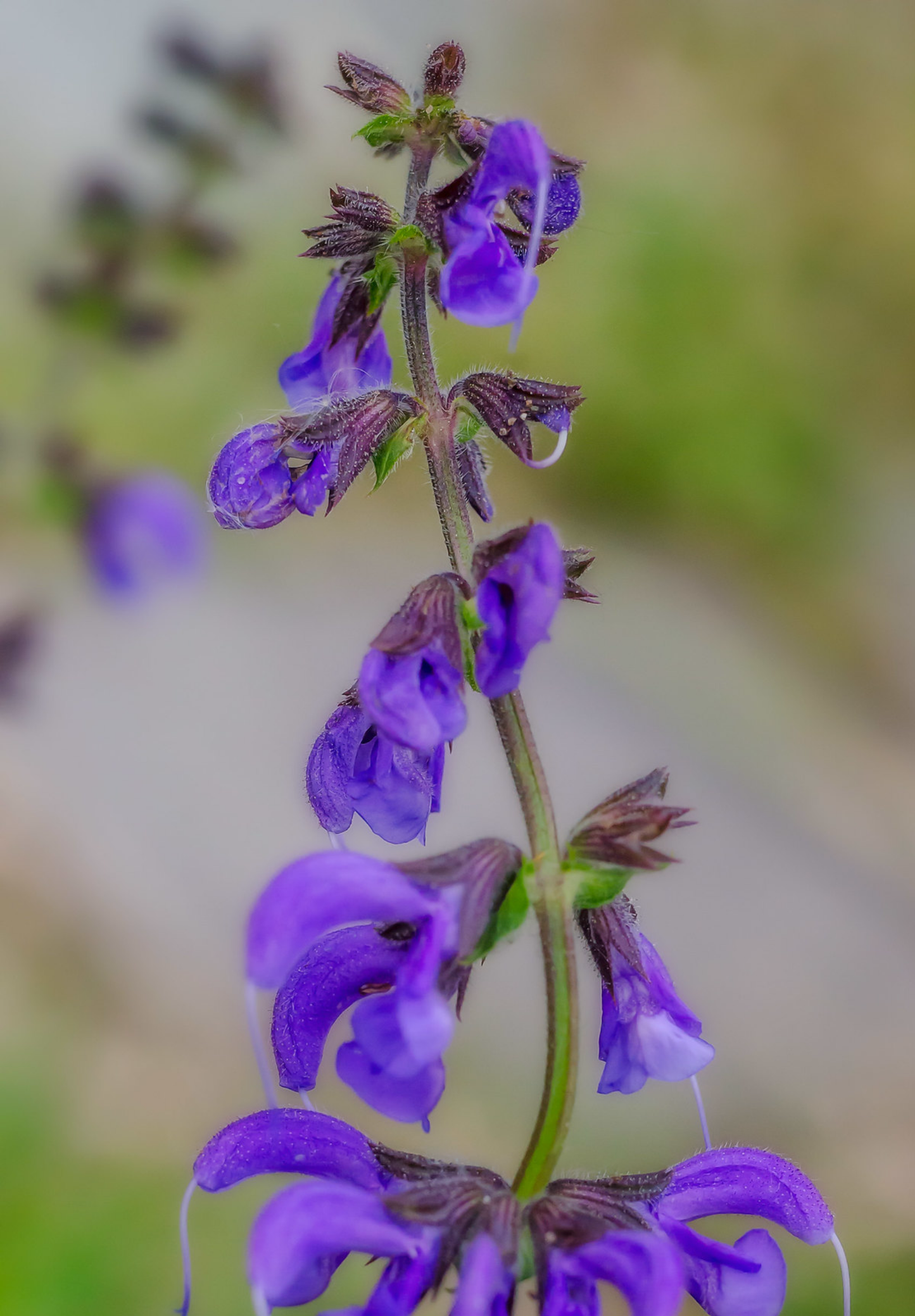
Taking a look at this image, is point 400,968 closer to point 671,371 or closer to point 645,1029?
A: point 645,1029

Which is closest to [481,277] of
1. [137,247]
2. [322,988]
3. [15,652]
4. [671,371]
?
[322,988]

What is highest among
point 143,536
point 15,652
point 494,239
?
point 143,536

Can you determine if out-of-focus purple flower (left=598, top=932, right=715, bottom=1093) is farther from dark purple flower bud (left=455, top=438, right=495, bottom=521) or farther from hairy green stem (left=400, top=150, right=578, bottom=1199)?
dark purple flower bud (left=455, top=438, right=495, bottom=521)

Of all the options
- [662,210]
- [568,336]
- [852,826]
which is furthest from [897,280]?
[852,826]

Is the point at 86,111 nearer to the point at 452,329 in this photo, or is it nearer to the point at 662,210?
the point at 452,329

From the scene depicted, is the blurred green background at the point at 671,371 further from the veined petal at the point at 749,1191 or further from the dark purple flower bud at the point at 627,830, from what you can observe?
the dark purple flower bud at the point at 627,830
